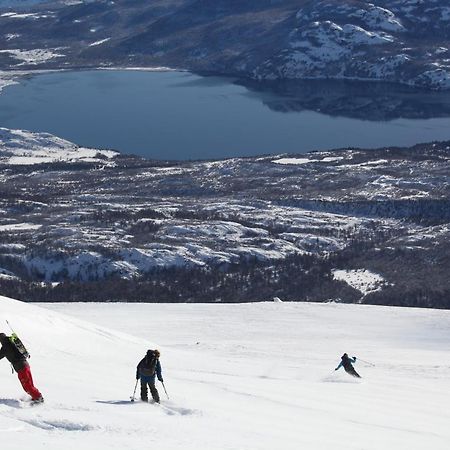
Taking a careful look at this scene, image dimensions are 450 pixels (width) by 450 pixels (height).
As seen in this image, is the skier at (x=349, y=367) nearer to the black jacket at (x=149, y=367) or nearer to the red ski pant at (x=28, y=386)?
the black jacket at (x=149, y=367)

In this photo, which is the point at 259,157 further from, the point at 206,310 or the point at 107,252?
the point at 206,310

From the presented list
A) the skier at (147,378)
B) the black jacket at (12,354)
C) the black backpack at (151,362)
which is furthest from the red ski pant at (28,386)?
the black backpack at (151,362)

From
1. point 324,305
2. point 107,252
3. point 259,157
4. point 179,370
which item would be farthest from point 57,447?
point 259,157

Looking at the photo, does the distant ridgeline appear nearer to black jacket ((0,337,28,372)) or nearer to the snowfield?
the snowfield

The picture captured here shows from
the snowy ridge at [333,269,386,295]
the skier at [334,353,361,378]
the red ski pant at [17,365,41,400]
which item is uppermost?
the red ski pant at [17,365,41,400]

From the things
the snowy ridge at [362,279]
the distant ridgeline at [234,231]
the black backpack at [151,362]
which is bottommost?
the snowy ridge at [362,279]

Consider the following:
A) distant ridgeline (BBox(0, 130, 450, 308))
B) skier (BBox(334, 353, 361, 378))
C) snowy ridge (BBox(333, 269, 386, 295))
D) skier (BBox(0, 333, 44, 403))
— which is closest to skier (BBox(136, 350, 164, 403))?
skier (BBox(0, 333, 44, 403))
